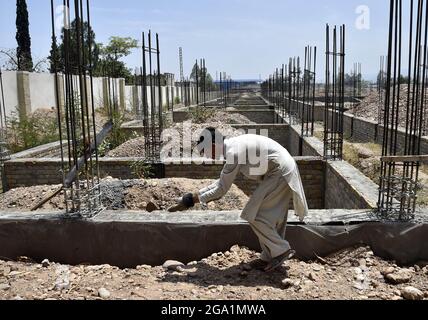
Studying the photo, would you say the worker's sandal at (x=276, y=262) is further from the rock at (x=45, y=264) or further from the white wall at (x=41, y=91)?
the white wall at (x=41, y=91)

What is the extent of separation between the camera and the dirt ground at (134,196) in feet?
18.8

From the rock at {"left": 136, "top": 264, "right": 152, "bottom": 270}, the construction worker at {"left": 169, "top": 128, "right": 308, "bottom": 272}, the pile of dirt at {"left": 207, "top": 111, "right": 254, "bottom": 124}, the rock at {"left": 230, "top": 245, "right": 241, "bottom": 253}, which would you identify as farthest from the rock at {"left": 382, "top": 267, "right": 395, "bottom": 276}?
the pile of dirt at {"left": 207, "top": 111, "right": 254, "bottom": 124}

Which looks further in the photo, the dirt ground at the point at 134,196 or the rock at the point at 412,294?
the dirt ground at the point at 134,196

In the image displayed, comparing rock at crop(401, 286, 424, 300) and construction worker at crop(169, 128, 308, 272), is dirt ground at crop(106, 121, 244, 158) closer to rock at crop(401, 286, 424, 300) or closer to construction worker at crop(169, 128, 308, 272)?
construction worker at crop(169, 128, 308, 272)

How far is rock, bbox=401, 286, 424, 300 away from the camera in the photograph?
3.02 meters

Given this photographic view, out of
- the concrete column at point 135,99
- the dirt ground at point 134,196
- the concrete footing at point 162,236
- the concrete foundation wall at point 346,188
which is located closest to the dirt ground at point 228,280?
the concrete footing at point 162,236

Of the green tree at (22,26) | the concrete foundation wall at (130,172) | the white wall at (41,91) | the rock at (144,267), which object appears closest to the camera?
the rock at (144,267)

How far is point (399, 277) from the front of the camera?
3279 millimetres

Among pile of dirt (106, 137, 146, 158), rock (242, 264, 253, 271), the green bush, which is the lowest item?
rock (242, 264, 253, 271)

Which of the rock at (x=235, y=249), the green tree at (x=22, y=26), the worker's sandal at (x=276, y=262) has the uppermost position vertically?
the green tree at (x=22, y=26)

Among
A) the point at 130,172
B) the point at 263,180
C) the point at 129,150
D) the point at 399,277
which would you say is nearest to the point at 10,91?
the point at 129,150

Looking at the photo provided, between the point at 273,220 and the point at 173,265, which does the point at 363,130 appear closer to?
the point at 273,220
